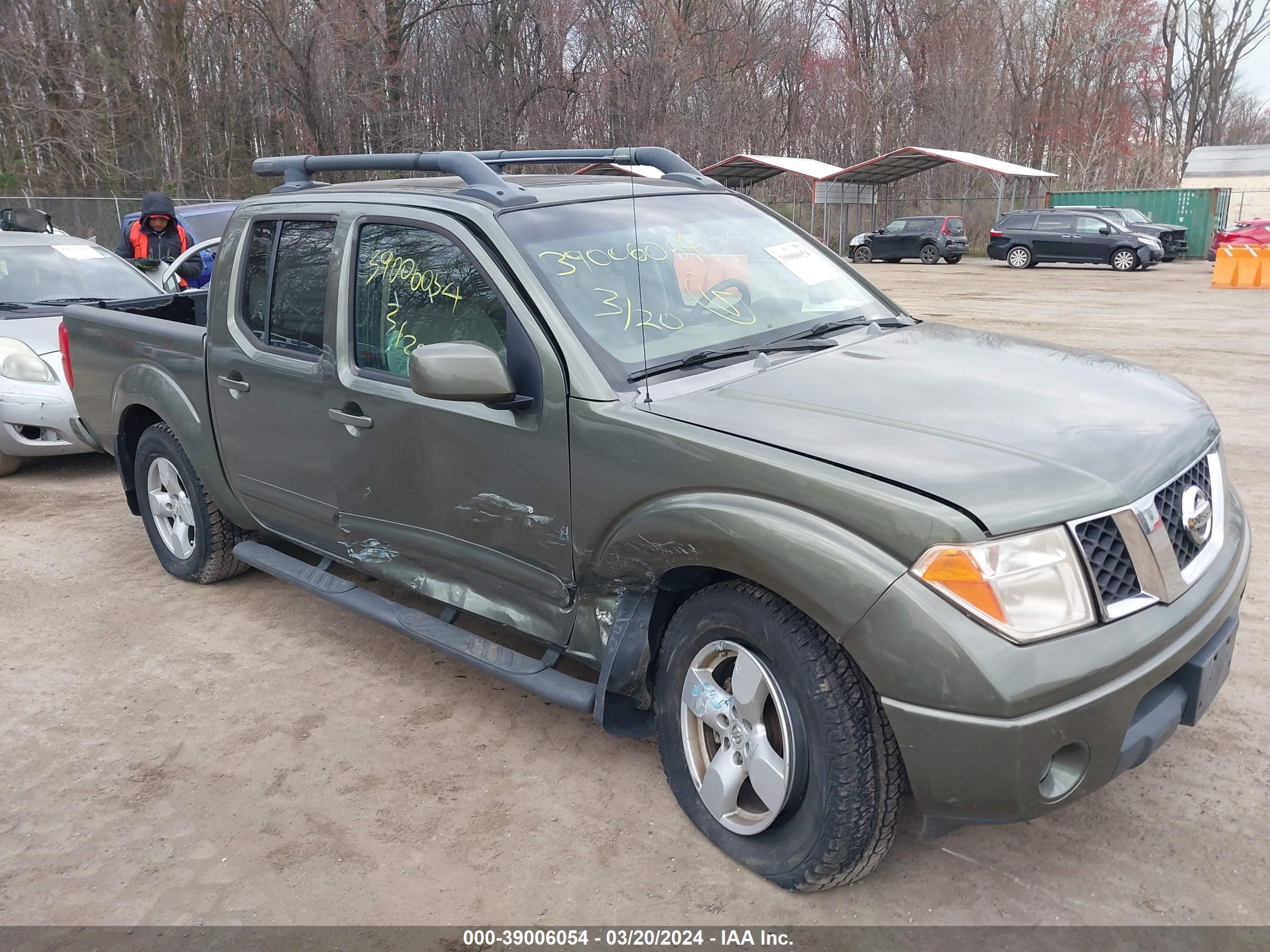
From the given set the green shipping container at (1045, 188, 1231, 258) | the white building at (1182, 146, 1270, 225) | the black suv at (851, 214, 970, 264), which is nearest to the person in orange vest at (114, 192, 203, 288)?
the black suv at (851, 214, 970, 264)

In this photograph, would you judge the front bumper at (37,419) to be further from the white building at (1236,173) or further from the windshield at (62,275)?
the white building at (1236,173)

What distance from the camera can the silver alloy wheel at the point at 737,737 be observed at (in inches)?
106

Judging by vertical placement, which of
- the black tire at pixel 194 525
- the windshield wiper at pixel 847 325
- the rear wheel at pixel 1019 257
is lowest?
the rear wheel at pixel 1019 257

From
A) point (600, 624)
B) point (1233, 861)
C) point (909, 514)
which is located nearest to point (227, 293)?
point (600, 624)

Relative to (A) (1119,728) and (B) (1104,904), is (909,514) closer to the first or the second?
(A) (1119,728)

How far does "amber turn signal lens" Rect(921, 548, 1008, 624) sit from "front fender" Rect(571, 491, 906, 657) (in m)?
0.10

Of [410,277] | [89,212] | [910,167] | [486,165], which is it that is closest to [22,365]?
[410,277]

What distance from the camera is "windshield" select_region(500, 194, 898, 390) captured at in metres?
3.20

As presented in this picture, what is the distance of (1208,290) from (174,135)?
25.1m

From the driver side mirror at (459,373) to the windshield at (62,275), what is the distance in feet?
19.7

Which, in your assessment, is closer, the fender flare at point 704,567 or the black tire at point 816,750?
the fender flare at point 704,567

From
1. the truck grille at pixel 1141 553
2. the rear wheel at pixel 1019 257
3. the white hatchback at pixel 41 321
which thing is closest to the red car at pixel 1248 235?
the rear wheel at pixel 1019 257

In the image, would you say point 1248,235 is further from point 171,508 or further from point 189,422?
point 189,422

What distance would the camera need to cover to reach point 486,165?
3.63m
